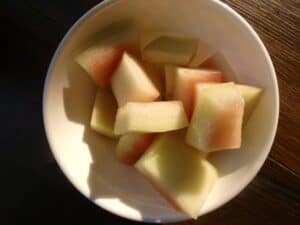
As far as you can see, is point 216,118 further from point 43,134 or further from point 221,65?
point 43,134

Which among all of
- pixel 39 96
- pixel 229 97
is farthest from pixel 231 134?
pixel 39 96

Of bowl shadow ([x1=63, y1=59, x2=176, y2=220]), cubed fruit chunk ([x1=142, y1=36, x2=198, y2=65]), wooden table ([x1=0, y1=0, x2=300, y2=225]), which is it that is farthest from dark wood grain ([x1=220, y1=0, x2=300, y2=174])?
bowl shadow ([x1=63, y1=59, x2=176, y2=220])

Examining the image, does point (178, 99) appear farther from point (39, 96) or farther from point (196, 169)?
point (39, 96)

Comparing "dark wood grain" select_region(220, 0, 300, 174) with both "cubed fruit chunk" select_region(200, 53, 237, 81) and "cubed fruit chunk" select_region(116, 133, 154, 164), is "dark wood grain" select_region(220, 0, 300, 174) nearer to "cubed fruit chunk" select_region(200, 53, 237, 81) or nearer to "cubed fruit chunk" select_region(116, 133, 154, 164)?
"cubed fruit chunk" select_region(200, 53, 237, 81)

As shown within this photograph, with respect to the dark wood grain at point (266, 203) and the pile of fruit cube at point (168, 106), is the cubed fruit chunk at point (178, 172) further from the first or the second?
the dark wood grain at point (266, 203)

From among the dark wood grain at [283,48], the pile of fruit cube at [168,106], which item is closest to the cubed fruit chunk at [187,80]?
the pile of fruit cube at [168,106]

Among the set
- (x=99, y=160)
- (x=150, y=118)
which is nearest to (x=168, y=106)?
(x=150, y=118)
